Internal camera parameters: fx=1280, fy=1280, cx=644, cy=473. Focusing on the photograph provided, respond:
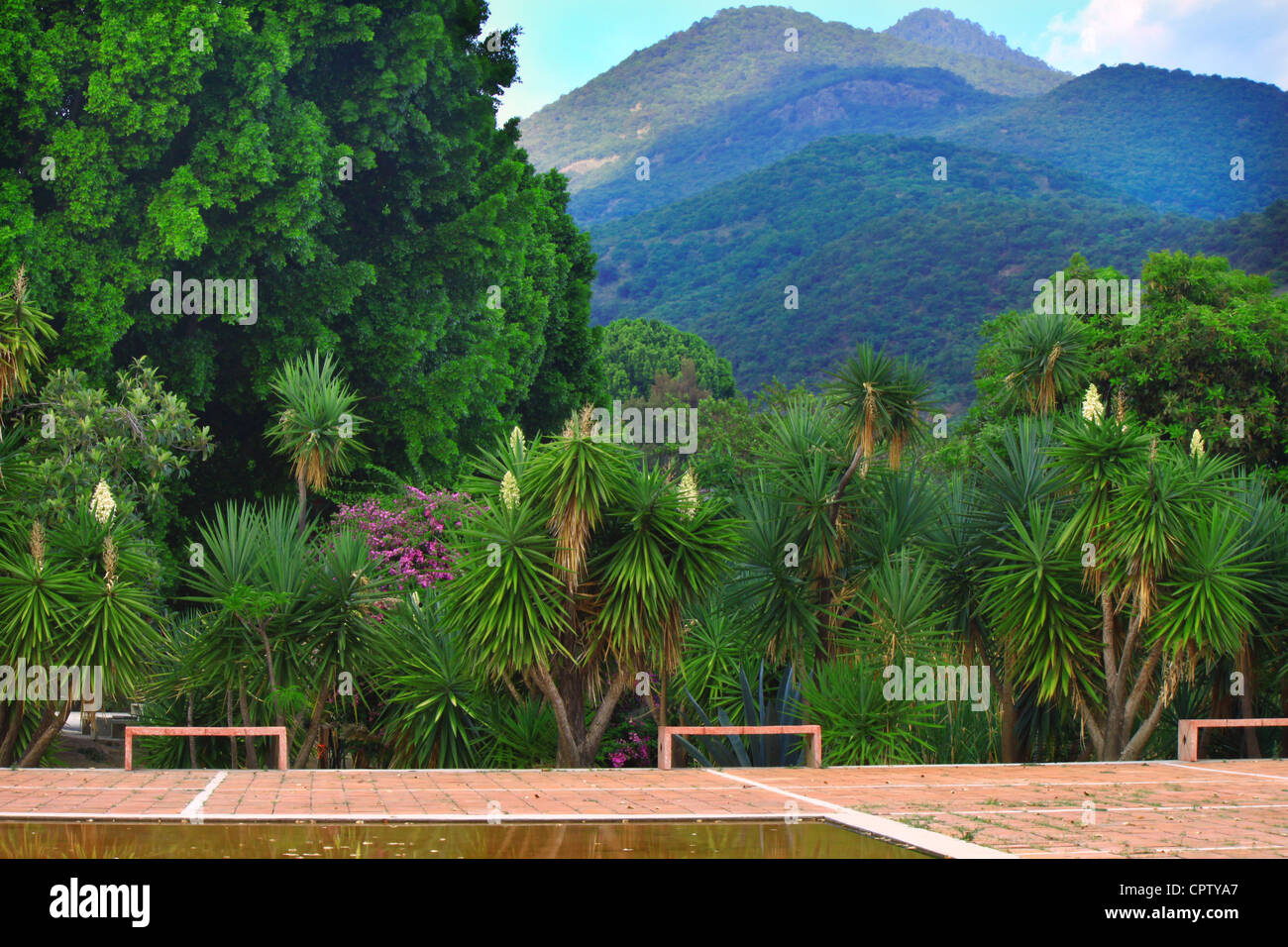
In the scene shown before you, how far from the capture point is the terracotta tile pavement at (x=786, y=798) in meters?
7.46

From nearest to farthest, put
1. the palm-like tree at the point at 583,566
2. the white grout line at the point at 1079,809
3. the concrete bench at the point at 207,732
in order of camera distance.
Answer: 1. the white grout line at the point at 1079,809
2. the concrete bench at the point at 207,732
3. the palm-like tree at the point at 583,566

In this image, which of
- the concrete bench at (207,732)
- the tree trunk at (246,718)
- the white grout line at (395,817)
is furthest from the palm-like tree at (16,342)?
the white grout line at (395,817)

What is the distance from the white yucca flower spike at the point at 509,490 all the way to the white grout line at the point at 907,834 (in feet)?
13.0

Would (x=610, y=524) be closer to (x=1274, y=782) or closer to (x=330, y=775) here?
(x=330, y=775)

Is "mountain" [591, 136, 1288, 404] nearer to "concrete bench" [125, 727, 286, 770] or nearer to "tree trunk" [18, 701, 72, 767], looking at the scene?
"tree trunk" [18, 701, 72, 767]

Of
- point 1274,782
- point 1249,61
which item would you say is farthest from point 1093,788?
point 1249,61

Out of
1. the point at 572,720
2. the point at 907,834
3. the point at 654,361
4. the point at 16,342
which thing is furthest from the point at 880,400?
the point at 654,361

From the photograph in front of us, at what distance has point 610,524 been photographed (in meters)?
11.9

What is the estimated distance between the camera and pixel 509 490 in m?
11.5

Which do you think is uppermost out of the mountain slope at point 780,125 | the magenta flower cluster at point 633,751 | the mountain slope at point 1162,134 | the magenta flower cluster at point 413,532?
the mountain slope at point 780,125

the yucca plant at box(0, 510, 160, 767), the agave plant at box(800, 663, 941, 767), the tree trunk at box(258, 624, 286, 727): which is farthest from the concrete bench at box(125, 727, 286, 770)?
the agave plant at box(800, 663, 941, 767)

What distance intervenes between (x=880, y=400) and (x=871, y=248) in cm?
7337

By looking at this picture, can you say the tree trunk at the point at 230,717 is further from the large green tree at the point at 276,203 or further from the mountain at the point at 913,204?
the mountain at the point at 913,204

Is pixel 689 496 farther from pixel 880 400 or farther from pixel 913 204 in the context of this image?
pixel 913 204
